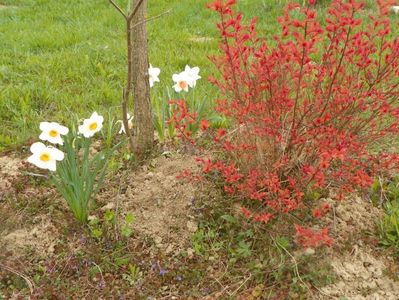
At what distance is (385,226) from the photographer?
2.51 metres

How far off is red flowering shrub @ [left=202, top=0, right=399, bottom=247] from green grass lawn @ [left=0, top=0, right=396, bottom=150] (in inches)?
29.1

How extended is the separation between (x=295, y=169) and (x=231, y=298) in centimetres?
80

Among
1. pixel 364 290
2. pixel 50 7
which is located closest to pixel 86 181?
pixel 364 290

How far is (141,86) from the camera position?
9.07 feet

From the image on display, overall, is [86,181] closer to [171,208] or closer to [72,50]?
[171,208]

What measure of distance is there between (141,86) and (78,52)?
2380 mm

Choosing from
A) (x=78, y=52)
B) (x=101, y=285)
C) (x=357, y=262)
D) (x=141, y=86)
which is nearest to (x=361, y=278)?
(x=357, y=262)

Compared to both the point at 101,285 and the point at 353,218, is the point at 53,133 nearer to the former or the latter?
the point at 101,285

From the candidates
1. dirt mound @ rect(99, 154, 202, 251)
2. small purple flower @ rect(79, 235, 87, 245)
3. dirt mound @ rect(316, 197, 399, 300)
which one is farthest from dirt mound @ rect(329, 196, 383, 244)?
small purple flower @ rect(79, 235, 87, 245)

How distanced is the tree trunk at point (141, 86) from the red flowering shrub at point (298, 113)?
0.47 meters

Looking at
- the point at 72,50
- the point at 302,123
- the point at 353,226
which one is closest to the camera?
the point at 302,123

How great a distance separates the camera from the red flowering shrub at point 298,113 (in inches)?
85.6

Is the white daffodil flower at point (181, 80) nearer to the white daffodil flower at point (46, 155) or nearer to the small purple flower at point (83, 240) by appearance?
the white daffodil flower at point (46, 155)

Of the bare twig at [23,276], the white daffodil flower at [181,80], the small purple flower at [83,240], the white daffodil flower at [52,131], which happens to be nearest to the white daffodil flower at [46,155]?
the white daffodil flower at [52,131]
